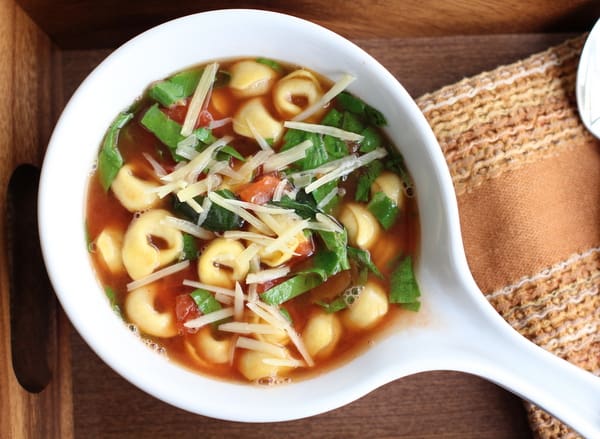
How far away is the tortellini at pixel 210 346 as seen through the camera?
137cm

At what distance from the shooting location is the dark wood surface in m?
1.52

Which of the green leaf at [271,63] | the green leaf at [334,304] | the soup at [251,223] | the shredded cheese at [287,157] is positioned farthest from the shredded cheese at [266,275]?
the green leaf at [271,63]

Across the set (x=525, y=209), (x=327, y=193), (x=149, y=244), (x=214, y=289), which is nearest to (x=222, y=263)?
(x=214, y=289)

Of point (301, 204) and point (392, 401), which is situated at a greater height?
point (301, 204)

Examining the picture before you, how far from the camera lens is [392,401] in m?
1.53

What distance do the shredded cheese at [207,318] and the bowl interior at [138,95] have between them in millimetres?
97

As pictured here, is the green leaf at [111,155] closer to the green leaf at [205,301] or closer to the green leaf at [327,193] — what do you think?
the green leaf at [205,301]

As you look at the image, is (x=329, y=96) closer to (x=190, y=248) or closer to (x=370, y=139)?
(x=370, y=139)

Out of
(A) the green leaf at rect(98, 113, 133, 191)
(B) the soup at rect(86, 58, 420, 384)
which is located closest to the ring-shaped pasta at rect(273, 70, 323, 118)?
(B) the soup at rect(86, 58, 420, 384)

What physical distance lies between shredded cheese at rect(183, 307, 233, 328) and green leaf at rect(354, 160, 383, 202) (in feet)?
1.21

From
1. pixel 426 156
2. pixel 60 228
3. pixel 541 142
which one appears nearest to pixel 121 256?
pixel 60 228

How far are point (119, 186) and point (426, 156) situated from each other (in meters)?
0.63

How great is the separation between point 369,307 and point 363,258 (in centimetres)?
10

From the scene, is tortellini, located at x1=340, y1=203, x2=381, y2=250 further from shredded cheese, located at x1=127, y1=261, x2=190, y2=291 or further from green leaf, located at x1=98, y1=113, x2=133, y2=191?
green leaf, located at x1=98, y1=113, x2=133, y2=191
